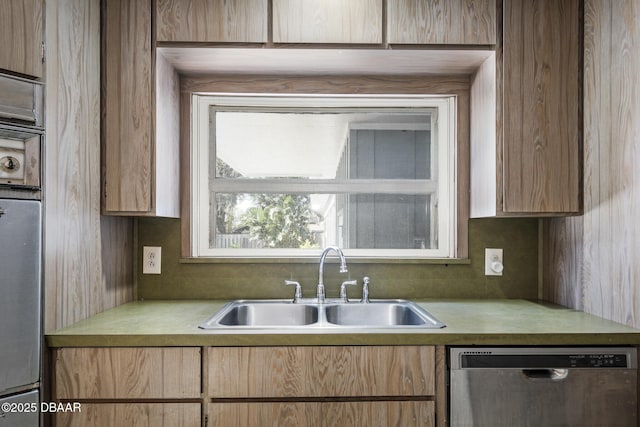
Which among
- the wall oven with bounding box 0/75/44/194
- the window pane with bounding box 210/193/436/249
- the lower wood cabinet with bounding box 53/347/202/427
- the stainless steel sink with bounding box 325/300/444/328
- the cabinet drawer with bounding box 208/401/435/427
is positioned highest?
the wall oven with bounding box 0/75/44/194

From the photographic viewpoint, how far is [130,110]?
169 cm

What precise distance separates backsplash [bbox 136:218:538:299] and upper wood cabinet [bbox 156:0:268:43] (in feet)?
2.84

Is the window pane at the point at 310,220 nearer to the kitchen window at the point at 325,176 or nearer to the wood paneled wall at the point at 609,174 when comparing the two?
the kitchen window at the point at 325,176

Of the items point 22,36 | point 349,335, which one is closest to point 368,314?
point 349,335

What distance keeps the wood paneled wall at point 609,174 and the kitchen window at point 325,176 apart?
0.60 meters

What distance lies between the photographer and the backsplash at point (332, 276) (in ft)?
6.66

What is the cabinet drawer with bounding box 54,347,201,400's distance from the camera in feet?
4.52

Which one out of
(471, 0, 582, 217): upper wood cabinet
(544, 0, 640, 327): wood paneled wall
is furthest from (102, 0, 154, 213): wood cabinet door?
(544, 0, 640, 327): wood paneled wall

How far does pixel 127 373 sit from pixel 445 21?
1.80 metres

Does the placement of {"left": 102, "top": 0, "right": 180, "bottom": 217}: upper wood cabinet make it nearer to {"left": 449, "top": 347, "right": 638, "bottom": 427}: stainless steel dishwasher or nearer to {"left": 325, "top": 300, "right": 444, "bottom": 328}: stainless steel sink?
{"left": 325, "top": 300, "right": 444, "bottom": 328}: stainless steel sink

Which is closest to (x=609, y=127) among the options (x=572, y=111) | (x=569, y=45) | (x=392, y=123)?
(x=572, y=111)

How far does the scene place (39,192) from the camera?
4.39 feet

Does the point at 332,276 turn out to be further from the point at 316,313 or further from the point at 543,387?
the point at 543,387

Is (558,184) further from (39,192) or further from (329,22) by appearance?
(39,192)
